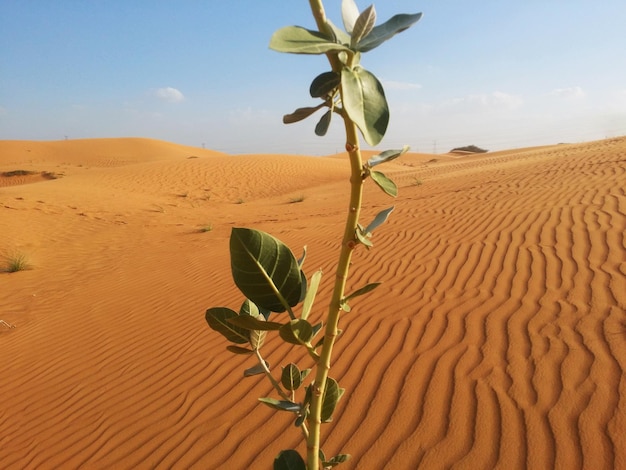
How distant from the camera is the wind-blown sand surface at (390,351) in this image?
9.07 ft

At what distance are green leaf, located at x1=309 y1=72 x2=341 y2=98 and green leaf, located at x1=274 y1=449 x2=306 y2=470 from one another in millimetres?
691

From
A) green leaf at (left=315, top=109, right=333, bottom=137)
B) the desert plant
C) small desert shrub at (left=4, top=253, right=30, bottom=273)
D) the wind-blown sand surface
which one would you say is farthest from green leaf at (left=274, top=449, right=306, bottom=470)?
small desert shrub at (left=4, top=253, right=30, bottom=273)

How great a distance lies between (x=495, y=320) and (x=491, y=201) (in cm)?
494

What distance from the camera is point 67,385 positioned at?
430 cm

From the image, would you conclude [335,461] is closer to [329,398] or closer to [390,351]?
[329,398]

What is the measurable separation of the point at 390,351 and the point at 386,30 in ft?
11.0

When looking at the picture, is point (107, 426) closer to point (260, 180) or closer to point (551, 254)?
point (551, 254)

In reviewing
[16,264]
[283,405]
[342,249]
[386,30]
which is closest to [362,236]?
[342,249]

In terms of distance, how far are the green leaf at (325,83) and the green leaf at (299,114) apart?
46 millimetres

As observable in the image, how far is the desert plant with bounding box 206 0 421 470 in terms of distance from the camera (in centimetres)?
58

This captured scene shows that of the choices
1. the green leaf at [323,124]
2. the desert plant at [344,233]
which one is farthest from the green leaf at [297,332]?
the green leaf at [323,124]

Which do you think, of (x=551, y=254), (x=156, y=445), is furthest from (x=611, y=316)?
(x=156, y=445)

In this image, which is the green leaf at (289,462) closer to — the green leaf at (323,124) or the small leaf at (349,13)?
the green leaf at (323,124)

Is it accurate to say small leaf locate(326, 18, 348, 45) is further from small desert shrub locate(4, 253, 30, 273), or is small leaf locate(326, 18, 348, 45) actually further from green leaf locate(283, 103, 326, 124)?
small desert shrub locate(4, 253, 30, 273)
